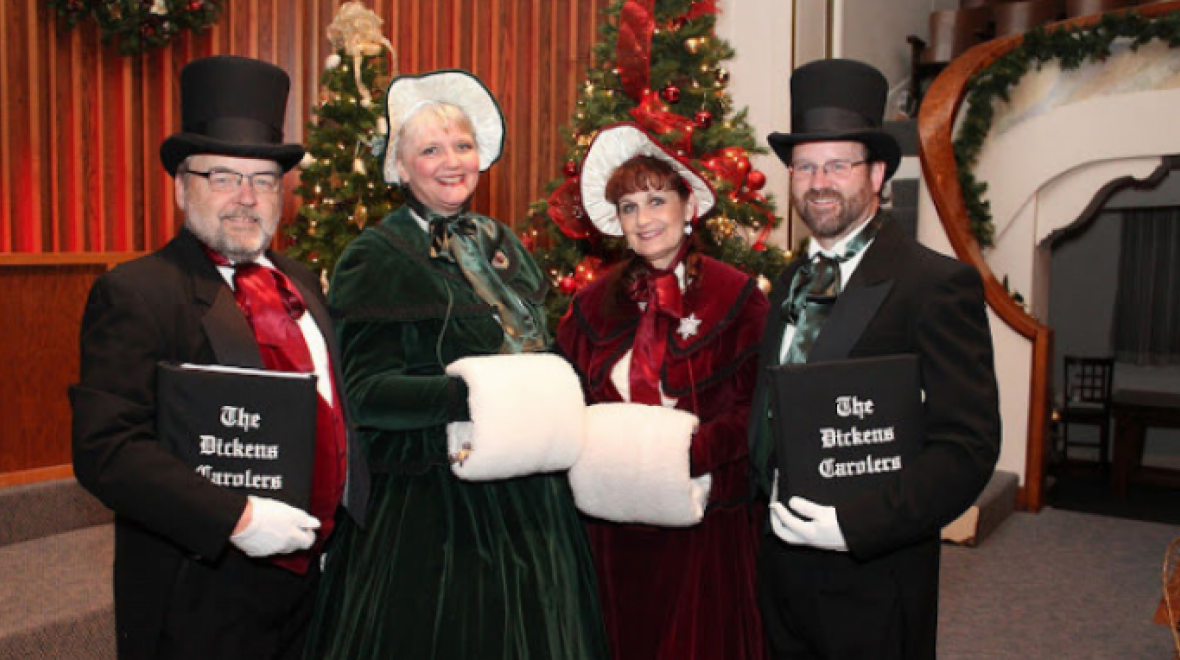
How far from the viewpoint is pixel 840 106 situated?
188 cm

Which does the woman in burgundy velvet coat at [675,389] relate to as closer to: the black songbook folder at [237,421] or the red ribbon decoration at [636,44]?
the black songbook folder at [237,421]

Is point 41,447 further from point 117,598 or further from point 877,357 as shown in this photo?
point 877,357

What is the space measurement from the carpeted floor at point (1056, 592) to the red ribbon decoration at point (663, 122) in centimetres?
239

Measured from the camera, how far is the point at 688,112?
182 inches

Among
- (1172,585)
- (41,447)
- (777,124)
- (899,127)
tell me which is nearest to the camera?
(1172,585)

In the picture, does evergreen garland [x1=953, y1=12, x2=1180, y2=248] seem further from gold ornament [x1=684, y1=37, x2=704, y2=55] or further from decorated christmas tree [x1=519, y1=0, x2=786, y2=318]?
gold ornament [x1=684, y1=37, x2=704, y2=55]

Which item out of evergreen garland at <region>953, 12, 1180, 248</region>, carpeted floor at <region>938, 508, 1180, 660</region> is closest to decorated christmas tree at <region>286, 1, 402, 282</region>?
carpeted floor at <region>938, 508, 1180, 660</region>

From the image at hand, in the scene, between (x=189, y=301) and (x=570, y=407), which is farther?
(x=570, y=407)

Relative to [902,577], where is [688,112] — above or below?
above

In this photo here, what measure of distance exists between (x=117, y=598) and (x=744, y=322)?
148cm

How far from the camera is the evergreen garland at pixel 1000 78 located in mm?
5980

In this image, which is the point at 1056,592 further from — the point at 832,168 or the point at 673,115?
the point at 832,168

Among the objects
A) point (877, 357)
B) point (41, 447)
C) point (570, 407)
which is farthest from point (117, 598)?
point (41, 447)

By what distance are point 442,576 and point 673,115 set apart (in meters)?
2.84
